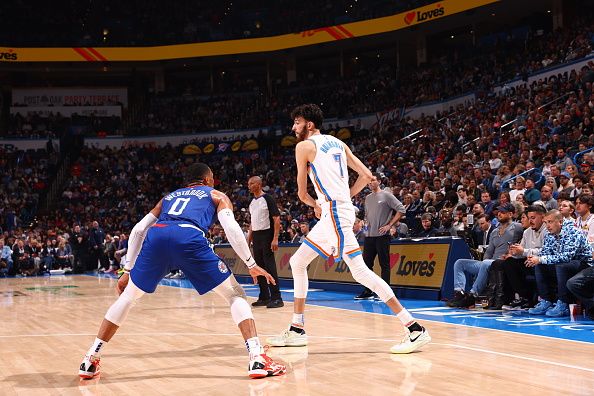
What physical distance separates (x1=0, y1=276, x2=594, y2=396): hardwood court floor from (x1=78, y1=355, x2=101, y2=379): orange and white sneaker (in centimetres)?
9

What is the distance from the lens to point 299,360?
604 centimetres

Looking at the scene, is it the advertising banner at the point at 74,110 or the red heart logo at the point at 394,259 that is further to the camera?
the advertising banner at the point at 74,110

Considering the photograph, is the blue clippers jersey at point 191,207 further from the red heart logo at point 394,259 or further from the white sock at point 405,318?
the red heart logo at point 394,259

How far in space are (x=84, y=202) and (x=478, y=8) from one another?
21.1 meters

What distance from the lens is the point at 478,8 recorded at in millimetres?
30328

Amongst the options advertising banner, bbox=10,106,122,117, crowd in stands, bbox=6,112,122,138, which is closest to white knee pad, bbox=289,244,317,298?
crowd in stands, bbox=6,112,122,138

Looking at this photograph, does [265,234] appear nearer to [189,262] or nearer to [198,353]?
[198,353]

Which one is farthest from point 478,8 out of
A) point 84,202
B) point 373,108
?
point 84,202

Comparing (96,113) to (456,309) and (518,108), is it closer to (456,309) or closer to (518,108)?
(518,108)

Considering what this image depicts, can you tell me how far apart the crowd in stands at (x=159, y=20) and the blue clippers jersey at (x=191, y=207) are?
32197 mm

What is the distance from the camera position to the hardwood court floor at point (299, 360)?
4.88m

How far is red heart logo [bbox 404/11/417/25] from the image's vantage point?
33000mm

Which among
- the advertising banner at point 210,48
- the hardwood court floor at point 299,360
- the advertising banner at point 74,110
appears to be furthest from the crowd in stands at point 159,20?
the hardwood court floor at point 299,360

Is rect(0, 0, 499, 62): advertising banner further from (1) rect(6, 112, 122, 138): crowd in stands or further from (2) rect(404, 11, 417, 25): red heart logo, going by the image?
(1) rect(6, 112, 122, 138): crowd in stands
